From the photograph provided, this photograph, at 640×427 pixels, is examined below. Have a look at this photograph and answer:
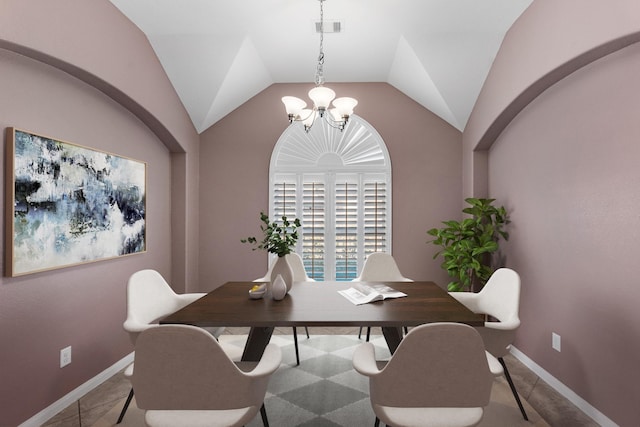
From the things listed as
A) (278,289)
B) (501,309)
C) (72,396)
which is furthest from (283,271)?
(72,396)

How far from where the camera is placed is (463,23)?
9.39 ft

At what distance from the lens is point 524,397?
7.80ft

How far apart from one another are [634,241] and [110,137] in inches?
139

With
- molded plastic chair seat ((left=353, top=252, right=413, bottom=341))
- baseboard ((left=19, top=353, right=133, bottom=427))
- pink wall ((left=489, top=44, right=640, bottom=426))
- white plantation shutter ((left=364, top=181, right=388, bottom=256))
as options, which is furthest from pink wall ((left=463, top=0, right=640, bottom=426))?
baseboard ((left=19, top=353, right=133, bottom=427))

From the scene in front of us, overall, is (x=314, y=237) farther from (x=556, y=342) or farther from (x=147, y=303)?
(x=556, y=342)

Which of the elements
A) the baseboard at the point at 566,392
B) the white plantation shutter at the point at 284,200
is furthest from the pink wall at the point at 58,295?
the baseboard at the point at 566,392

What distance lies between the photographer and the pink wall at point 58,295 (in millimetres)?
1890

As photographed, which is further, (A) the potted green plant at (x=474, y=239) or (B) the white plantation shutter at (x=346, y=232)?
(B) the white plantation shutter at (x=346, y=232)

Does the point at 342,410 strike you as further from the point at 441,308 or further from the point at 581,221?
the point at 581,221

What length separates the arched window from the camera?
414cm

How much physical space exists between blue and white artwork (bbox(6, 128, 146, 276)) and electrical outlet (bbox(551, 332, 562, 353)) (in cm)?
341

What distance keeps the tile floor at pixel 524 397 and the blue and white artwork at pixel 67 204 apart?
94cm

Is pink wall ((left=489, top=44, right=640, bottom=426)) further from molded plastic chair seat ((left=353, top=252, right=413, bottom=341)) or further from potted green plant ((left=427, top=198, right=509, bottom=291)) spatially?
molded plastic chair seat ((left=353, top=252, right=413, bottom=341))

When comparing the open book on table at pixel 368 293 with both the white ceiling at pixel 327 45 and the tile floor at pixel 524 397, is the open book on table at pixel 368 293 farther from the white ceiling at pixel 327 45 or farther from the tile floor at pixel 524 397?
the white ceiling at pixel 327 45
